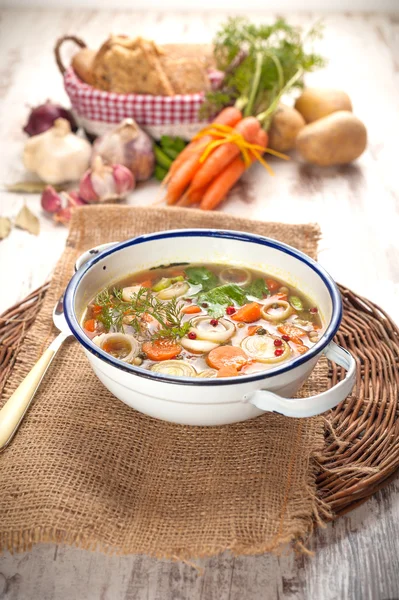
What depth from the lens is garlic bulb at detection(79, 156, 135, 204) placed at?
337 centimetres

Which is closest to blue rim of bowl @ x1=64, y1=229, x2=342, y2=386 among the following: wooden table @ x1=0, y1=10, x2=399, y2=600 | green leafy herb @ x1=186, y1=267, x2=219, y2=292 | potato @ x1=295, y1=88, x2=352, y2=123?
green leafy herb @ x1=186, y1=267, x2=219, y2=292

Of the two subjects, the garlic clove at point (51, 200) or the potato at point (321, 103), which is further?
the potato at point (321, 103)

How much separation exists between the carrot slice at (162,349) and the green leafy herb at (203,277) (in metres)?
0.31

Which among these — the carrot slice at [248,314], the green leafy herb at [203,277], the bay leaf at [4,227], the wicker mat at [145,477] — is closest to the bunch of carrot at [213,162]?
the bay leaf at [4,227]

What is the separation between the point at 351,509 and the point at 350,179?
2.37 m

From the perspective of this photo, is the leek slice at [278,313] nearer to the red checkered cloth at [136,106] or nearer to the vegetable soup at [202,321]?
the vegetable soup at [202,321]

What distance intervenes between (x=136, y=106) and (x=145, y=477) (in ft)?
7.81

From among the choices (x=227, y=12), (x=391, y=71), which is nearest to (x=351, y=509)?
(x=391, y=71)

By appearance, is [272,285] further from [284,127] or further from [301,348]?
[284,127]

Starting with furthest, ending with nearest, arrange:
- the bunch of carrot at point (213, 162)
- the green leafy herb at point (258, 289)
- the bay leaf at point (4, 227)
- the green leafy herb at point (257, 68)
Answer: the green leafy herb at point (257, 68)
the bunch of carrot at point (213, 162)
the bay leaf at point (4, 227)
the green leafy herb at point (258, 289)

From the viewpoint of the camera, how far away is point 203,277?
7.18 feet

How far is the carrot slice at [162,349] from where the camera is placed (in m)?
1.84

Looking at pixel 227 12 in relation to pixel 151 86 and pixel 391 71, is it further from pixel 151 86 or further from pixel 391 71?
pixel 151 86

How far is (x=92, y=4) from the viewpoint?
6.29m
